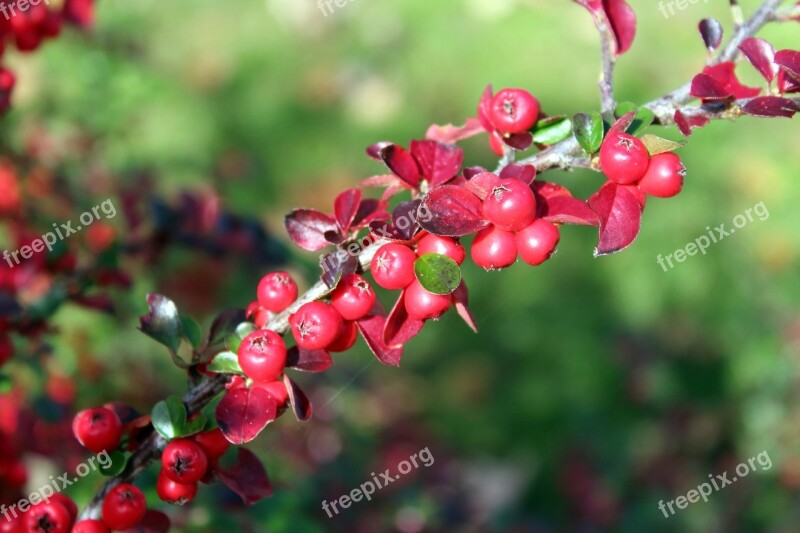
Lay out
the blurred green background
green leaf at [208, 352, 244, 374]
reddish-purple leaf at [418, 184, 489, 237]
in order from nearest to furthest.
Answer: reddish-purple leaf at [418, 184, 489, 237] → green leaf at [208, 352, 244, 374] → the blurred green background

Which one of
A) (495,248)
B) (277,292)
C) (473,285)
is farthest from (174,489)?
(473,285)

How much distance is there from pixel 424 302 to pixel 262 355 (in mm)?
195

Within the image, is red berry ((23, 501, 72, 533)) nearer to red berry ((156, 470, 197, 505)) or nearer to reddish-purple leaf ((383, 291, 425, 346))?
red berry ((156, 470, 197, 505))

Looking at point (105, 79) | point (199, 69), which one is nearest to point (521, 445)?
point (105, 79)

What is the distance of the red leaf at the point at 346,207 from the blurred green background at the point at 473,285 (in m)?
0.67

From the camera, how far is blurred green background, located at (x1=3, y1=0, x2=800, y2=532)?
2451 mm

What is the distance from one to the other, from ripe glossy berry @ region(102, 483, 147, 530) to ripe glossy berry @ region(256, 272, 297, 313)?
27 cm

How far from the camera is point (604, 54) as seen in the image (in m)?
1.04

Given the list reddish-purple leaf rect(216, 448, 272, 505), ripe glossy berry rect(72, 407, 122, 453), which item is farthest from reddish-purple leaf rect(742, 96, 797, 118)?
ripe glossy berry rect(72, 407, 122, 453)

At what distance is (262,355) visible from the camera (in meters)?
0.90

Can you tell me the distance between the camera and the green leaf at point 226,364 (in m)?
0.95

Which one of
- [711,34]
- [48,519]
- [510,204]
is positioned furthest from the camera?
[711,34]

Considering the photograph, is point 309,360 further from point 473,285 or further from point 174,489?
point 473,285

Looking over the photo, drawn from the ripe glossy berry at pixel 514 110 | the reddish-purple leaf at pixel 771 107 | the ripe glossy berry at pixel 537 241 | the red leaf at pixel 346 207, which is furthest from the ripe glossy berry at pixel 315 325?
the reddish-purple leaf at pixel 771 107
